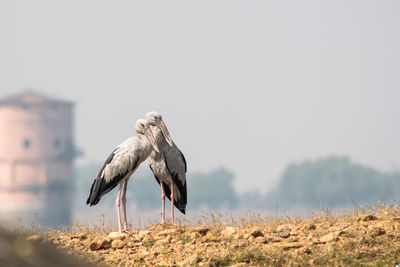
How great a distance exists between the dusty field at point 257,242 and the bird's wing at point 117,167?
78 centimetres

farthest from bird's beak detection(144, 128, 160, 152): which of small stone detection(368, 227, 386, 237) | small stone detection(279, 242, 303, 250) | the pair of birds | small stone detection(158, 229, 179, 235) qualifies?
small stone detection(368, 227, 386, 237)

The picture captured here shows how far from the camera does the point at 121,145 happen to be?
41.3ft

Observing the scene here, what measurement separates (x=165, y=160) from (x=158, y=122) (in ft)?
2.46

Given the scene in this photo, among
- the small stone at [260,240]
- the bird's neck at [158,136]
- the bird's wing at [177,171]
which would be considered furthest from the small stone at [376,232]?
the bird's neck at [158,136]

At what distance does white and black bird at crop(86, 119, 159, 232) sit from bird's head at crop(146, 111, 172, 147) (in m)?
0.58

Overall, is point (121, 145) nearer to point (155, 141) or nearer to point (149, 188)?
point (155, 141)

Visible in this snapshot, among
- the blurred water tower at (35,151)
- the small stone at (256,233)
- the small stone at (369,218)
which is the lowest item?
the small stone at (256,233)

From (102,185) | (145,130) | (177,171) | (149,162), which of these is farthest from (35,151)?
(145,130)

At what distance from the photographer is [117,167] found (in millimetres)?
12273

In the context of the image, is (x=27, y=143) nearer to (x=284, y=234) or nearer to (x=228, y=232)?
(x=228, y=232)

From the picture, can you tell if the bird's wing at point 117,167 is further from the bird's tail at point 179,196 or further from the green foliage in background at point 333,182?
the green foliage in background at point 333,182

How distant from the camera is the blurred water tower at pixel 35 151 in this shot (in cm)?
9756

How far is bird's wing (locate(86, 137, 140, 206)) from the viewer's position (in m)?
12.3

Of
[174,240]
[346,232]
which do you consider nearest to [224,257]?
[174,240]
